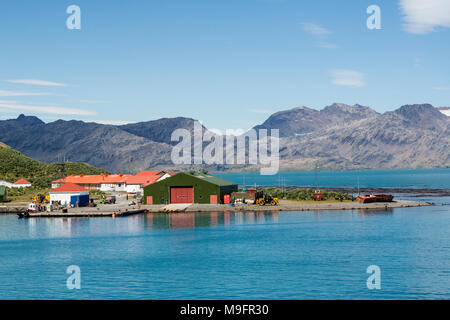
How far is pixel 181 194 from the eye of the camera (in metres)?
107

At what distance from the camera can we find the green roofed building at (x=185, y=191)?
10531cm

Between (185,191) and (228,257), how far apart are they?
172 ft

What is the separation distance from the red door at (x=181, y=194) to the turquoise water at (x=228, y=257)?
1602cm

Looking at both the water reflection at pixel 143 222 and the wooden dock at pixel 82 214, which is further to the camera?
the wooden dock at pixel 82 214

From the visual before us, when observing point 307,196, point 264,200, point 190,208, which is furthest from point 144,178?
point 190,208

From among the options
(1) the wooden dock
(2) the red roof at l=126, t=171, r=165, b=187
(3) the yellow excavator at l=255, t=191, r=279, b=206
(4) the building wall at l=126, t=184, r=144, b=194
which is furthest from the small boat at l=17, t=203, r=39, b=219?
(3) the yellow excavator at l=255, t=191, r=279, b=206

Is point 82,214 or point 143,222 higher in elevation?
point 82,214

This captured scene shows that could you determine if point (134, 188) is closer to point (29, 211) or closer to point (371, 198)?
point (29, 211)

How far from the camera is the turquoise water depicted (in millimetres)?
41094

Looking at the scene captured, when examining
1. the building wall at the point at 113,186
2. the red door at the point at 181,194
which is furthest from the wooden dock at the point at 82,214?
the building wall at the point at 113,186

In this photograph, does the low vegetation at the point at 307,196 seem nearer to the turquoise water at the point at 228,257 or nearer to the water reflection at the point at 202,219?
the water reflection at the point at 202,219
